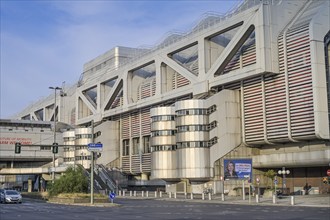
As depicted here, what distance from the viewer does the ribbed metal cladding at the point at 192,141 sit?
2657 inches

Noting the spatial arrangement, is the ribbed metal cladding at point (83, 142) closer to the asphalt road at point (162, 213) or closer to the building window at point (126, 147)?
the building window at point (126, 147)

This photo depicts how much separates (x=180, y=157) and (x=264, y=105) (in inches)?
594

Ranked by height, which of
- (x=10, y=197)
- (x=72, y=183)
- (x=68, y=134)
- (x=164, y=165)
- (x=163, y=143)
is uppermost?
(x=68, y=134)

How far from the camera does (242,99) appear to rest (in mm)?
66688

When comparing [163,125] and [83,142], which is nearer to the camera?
[163,125]

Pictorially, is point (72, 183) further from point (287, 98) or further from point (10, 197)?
point (287, 98)

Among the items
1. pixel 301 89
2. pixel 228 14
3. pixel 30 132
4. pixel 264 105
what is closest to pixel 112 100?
pixel 30 132

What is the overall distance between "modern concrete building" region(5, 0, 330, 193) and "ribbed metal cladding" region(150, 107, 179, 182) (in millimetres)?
155

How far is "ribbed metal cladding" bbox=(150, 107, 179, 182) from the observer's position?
241 ft

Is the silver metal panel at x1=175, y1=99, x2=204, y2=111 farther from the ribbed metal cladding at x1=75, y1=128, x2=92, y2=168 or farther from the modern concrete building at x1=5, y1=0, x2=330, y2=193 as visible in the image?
the ribbed metal cladding at x1=75, y1=128, x2=92, y2=168

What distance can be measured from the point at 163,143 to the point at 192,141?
734 cm

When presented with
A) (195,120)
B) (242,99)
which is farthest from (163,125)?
(242,99)

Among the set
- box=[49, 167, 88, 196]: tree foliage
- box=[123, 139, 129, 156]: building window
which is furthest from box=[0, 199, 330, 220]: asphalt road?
box=[123, 139, 129, 156]: building window

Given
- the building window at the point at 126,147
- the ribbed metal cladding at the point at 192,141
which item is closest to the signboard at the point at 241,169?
the ribbed metal cladding at the point at 192,141
